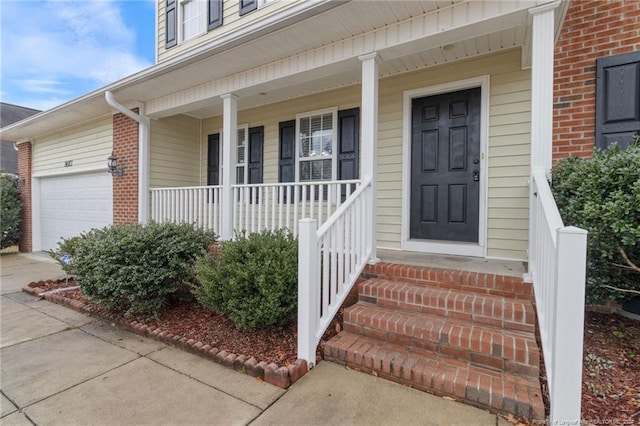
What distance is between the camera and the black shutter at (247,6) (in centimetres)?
557

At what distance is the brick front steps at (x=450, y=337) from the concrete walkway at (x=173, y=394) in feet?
0.36

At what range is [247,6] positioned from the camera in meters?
5.66

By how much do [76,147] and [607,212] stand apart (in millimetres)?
9020

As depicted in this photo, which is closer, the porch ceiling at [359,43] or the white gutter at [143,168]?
the porch ceiling at [359,43]

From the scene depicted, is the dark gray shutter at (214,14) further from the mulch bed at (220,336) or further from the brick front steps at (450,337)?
the brick front steps at (450,337)

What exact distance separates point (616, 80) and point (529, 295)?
230 centimetres

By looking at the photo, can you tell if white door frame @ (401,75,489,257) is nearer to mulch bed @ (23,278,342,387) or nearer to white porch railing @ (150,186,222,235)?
mulch bed @ (23,278,342,387)

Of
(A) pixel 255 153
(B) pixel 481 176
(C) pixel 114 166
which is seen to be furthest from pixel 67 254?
(B) pixel 481 176

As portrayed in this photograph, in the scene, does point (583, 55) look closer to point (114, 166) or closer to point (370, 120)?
point (370, 120)

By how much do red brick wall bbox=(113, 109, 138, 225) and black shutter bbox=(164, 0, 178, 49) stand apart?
207cm

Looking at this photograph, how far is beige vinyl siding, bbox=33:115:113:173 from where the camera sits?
6457 millimetres

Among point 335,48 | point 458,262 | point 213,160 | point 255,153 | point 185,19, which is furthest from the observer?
point 185,19

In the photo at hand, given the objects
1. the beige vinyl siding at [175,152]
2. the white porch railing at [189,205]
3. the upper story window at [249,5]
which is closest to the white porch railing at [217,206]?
the white porch railing at [189,205]

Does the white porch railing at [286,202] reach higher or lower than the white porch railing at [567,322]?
higher
